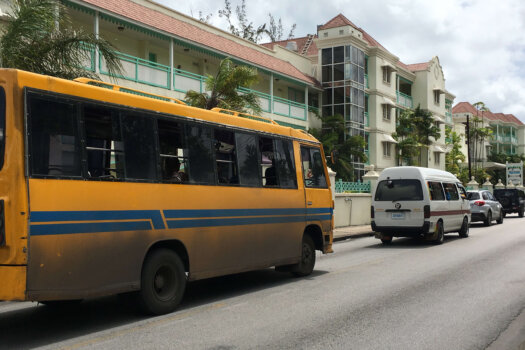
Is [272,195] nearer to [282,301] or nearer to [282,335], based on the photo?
[282,301]

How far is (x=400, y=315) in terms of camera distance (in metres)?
7.61

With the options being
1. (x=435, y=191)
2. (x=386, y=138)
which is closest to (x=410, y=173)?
(x=435, y=191)

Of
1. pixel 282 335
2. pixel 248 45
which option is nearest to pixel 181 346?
pixel 282 335

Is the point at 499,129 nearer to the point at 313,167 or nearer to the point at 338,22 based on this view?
the point at 338,22

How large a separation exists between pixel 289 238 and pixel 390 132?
37019 millimetres

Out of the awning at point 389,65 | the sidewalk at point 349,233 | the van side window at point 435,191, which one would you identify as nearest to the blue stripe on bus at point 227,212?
the van side window at point 435,191

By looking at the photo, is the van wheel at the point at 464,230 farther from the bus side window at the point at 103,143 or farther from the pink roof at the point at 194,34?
the bus side window at the point at 103,143

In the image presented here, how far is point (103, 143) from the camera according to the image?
698 centimetres

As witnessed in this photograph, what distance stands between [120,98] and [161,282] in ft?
8.28

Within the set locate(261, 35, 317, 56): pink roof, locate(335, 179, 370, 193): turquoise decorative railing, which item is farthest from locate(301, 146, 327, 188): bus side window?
locate(261, 35, 317, 56): pink roof

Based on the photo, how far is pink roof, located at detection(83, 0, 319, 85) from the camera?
77.7 feet

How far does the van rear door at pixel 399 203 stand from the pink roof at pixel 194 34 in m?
12.9

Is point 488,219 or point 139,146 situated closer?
point 139,146

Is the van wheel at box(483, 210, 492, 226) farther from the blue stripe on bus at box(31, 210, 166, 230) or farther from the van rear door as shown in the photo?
the blue stripe on bus at box(31, 210, 166, 230)
